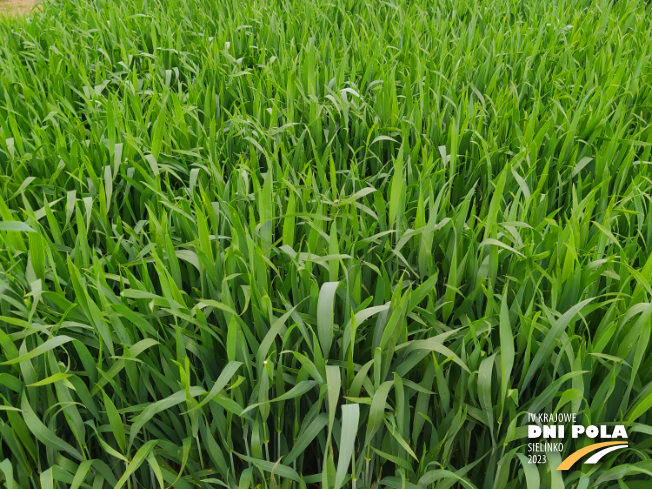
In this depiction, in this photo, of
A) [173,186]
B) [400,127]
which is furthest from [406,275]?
[173,186]

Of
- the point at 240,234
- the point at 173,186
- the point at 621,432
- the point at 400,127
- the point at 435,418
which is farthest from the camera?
the point at 400,127

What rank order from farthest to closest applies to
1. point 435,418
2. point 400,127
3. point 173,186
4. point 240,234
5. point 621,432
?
1. point 400,127
2. point 173,186
3. point 240,234
4. point 435,418
5. point 621,432

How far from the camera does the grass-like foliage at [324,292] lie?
2.77 ft

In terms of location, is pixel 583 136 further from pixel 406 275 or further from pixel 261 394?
pixel 261 394

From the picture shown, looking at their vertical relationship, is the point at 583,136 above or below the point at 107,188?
below

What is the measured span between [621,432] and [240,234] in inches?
30.3

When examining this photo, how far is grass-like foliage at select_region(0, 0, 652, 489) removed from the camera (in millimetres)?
845

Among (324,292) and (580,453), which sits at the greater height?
(324,292)

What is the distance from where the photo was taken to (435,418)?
94 centimetres

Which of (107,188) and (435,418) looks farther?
(107,188)

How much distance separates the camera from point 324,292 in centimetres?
87

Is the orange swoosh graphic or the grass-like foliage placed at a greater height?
the grass-like foliage

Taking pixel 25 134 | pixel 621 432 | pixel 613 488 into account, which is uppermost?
pixel 25 134

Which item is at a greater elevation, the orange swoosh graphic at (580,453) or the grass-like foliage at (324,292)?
the grass-like foliage at (324,292)
